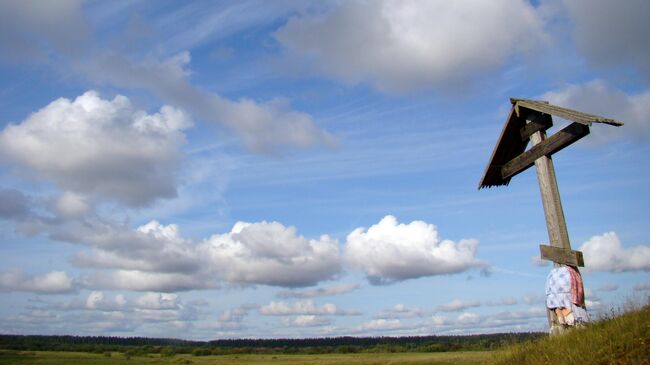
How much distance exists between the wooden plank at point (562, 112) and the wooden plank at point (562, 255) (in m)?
1.93

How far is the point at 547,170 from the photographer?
8516 millimetres

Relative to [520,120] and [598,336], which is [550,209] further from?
[598,336]

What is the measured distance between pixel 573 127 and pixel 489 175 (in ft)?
7.01

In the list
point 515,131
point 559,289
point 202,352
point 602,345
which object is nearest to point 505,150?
point 515,131

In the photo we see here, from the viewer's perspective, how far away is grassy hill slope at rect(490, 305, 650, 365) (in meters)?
5.90

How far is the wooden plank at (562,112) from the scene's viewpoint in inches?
285

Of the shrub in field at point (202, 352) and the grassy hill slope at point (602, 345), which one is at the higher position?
the shrub in field at point (202, 352)

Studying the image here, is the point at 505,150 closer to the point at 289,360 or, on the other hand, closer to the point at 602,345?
the point at 602,345

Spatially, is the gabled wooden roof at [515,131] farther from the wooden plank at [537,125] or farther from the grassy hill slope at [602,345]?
the grassy hill slope at [602,345]

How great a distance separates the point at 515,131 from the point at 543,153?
0.89 metres

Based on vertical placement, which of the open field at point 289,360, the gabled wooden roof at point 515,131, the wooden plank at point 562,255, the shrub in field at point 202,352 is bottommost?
the open field at point 289,360

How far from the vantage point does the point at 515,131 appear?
9352 millimetres

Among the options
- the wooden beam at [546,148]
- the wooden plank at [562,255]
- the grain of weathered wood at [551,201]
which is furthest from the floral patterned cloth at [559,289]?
the wooden beam at [546,148]

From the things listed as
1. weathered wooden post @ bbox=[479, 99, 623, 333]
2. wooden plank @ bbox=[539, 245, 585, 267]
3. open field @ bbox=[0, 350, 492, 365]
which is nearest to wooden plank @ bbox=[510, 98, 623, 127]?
weathered wooden post @ bbox=[479, 99, 623, 333]
